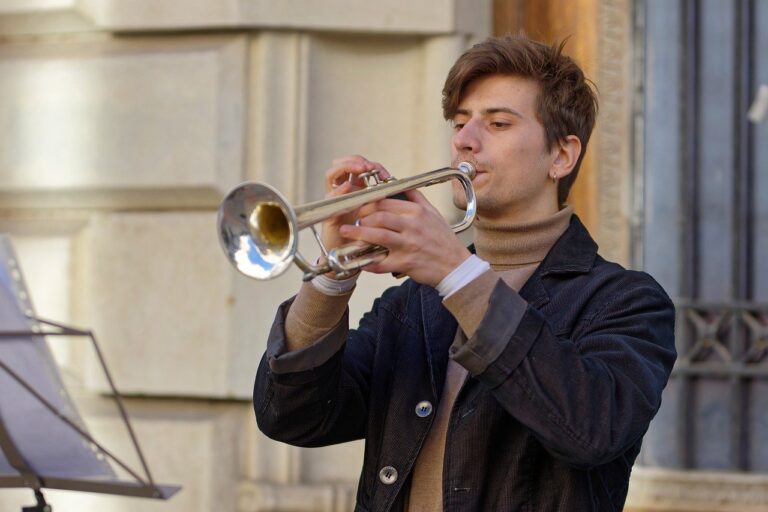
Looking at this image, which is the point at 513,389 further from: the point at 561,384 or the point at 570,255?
the point at 570,255

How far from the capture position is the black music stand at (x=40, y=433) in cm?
257

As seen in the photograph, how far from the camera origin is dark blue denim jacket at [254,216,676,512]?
208 cm

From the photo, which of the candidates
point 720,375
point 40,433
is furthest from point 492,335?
point 720,375

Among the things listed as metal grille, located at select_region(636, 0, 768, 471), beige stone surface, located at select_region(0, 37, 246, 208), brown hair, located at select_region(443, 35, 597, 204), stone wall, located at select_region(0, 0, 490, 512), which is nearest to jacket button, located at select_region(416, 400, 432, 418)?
brown hair, located at select_region(443, 35, 597, 204)

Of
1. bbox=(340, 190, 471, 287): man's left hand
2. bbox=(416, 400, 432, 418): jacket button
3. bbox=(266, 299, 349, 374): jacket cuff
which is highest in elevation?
bbox=(340, 190, 471, 287): man's left hand

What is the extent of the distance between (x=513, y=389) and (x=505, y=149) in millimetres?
552

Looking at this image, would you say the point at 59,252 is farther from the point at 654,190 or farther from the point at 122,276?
the point at 654,190

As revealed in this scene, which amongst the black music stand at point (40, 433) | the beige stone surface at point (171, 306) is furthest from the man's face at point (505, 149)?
the beige stone surface at point (171, 306)

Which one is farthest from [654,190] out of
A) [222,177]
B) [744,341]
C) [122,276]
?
[122,276]

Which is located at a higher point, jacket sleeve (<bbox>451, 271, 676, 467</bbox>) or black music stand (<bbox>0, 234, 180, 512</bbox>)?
jacket sleeve (<bbox>451, 271, 676, 467</bbox>)

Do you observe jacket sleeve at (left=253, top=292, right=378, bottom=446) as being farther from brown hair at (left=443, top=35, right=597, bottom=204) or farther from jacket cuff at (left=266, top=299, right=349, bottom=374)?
brown hair at (left=443, top=35, right=597, bottom=204)

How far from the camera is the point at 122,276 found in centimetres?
427

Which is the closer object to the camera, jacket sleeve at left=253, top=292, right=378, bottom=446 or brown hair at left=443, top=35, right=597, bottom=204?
jacket sleeve at left=253, top=292, right=378, bottom=446

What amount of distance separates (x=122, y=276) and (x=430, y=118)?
44.7 inches
